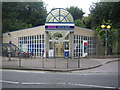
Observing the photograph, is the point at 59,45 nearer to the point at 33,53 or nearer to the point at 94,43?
the point at 33,53

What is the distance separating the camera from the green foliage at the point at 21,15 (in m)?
38.8

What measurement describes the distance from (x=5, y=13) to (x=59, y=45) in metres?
21.8

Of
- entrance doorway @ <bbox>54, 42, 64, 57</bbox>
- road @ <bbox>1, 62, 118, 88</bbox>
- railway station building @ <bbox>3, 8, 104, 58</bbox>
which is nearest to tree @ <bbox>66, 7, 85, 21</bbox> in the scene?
railway station building @ <bbox>3, 8, 104, 58</bbox>

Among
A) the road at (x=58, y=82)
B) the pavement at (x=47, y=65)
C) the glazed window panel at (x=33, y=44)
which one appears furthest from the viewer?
the glazed window panel at (x=33, y=44)

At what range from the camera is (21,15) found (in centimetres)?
4872

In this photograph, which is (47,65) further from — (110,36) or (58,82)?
(110,36)

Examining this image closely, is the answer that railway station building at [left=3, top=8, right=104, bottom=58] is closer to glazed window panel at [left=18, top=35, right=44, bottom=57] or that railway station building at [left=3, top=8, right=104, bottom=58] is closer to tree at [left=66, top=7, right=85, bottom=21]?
glazed window panel at [left=18, top=35, right=44, bottom=57]

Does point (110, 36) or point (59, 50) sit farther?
point (110, 36)

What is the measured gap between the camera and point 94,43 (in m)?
27.4

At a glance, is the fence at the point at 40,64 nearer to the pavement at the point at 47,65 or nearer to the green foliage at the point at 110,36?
the pavement at the point at 47,65

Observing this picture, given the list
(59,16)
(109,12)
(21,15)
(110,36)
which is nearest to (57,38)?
(59,16)

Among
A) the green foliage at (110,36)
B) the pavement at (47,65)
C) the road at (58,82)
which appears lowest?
the road at (58,82)

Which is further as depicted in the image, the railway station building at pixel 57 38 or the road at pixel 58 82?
the railway station building at pixel 57 38

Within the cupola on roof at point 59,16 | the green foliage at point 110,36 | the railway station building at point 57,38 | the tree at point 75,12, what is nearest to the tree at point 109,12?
the green foliage at point 110,36
